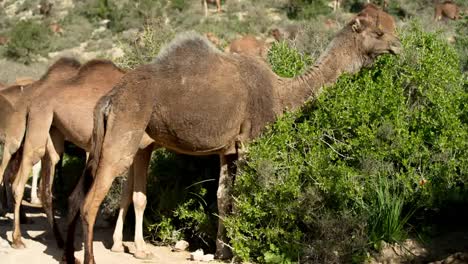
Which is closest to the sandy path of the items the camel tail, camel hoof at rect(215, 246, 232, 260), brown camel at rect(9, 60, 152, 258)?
brown camel at rect(9, 60, 152, 258)

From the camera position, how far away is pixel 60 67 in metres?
10.7

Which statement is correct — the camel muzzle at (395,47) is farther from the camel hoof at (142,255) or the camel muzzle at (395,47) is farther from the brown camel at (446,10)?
the brown camel at (446,10)

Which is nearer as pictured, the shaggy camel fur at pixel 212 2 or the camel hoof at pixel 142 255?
the camel hoof at pixel 142 255

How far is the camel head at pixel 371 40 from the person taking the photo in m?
9.40

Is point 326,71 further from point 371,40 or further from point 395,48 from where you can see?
point 395,48

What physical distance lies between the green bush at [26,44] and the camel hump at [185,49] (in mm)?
27502

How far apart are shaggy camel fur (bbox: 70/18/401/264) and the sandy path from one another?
0.89 metres

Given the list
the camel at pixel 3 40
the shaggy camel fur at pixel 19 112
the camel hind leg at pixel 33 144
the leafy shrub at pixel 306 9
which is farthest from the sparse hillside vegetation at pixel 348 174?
the camel at pixel 3 40

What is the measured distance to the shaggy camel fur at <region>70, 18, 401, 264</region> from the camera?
7.97 meters

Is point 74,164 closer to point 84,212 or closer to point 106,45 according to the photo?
point 84,212

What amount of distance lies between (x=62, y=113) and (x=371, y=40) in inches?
173

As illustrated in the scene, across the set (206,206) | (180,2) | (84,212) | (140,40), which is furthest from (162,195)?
(180,2)

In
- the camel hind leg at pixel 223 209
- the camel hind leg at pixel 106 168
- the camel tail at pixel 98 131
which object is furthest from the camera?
the camel hind leg at pixel 223 209

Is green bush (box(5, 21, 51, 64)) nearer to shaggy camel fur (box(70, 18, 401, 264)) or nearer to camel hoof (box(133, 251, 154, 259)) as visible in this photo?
camel hoof (box(133, 251, 154, 259))
